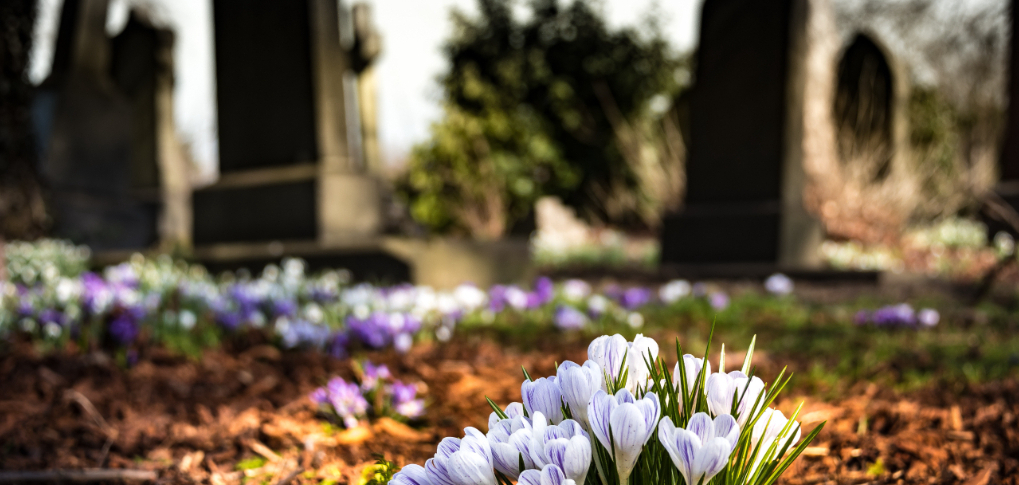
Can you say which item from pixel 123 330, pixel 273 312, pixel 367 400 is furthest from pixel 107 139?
pixel 367 400

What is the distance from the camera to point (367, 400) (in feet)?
6.43

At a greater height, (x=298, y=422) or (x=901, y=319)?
(x=298, y=422)

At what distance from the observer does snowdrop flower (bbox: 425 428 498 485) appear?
34.3 inches

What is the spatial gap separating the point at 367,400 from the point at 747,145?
20.7 feet

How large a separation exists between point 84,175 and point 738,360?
10.4m

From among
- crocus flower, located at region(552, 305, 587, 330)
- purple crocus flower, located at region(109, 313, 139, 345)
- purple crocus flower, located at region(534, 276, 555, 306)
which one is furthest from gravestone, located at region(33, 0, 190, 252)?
crocus flower, located at region(552, 305, 587, 330)

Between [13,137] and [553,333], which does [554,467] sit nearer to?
[553,333]

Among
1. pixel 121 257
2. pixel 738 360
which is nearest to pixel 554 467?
pixel 738 360

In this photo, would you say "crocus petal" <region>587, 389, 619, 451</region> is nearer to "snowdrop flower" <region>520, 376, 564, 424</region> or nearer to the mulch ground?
"snowdrop flower" <region>520, 376, 564, 424</region>

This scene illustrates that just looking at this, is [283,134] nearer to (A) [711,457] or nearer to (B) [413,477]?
(B) [413,477]

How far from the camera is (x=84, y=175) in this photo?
10.3 metres

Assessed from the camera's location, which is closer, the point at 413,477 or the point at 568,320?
the point at 413,477

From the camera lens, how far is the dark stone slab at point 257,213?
221 inches

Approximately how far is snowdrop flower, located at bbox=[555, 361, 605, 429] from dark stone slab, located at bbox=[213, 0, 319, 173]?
4.97 meters
